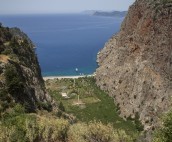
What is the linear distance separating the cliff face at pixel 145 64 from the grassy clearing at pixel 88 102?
281cm

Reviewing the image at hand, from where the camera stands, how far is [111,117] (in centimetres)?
8756

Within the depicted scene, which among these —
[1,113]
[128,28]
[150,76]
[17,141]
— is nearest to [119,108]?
[150,76]

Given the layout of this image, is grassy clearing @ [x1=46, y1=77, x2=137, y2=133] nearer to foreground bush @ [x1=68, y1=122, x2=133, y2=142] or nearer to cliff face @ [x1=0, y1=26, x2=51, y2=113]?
cliff face @ [x1=0, y1=26, x2=51, y2=113]

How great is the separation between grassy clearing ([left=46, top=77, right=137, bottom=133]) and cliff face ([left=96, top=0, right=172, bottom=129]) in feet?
9.23

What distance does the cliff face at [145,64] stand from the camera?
8031cm

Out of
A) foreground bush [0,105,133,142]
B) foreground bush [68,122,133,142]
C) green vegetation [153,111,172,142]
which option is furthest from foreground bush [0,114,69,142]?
green vegetation [153,111,172,142]

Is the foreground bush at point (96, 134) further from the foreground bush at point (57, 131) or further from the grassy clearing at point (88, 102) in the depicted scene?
the grassy clearing at point (88, 102)

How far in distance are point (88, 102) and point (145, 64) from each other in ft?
63.5

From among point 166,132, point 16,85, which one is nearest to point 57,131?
point 166,132

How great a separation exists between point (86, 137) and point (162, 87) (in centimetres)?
4446

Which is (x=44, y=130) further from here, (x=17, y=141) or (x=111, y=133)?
(x=111, y=133)

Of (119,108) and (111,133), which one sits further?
(119,108)

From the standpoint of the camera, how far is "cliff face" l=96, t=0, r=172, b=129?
80312 mm

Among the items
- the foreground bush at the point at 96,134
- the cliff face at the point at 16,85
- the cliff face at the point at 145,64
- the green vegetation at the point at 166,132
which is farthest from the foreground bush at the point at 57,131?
the cliff face at the point at 145,64
